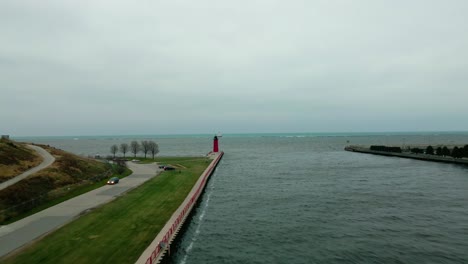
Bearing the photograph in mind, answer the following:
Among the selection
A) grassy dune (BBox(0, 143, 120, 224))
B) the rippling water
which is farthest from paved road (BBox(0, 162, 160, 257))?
the rippling water

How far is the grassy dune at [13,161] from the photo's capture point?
4566 cm

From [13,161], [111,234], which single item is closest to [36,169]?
[13,161]

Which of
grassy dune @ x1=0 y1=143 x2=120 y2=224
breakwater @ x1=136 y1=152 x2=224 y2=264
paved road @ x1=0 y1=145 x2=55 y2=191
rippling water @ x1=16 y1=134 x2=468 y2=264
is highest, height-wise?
paved road @ x1=0 y1=145 x2=55 y2=191

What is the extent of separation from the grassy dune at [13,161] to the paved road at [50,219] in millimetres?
10724

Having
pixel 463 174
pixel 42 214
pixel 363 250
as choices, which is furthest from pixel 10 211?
pixel 463 174

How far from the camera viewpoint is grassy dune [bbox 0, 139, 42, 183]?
45.7 meters

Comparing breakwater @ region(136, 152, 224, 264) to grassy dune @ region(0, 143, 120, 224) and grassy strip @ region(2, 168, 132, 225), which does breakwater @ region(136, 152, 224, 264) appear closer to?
grassy strip @ region(2, 168, 132, 225)

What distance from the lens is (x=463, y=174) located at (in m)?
70.8

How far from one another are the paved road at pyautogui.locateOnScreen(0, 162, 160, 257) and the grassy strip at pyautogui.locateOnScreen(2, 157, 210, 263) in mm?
1382

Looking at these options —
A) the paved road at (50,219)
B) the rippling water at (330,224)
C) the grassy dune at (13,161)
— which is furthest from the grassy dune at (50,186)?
the rippling water at (330,224)

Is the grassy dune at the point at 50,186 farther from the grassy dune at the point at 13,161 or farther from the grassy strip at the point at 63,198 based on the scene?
the grassy dune at the point at 13,161

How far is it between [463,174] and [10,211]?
80138mm

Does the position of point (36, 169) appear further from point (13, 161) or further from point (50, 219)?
point (50, 219)

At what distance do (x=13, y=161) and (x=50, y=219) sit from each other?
24116 millimetres
